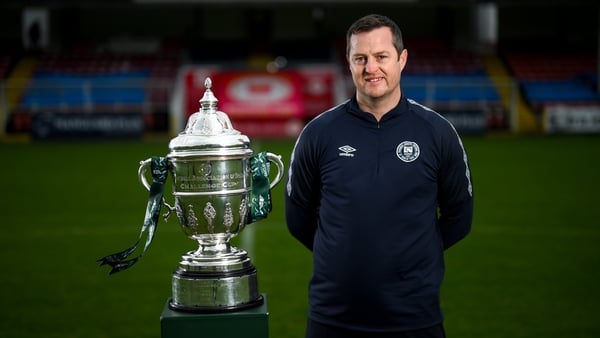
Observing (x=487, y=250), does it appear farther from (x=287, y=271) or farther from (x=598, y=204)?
(x=598, y=204)

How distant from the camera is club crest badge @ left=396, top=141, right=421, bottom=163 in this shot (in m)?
3.34

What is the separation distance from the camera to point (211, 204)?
11.0 ft

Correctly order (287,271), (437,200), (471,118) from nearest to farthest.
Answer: (437,200)
(287,271)
(471,118)

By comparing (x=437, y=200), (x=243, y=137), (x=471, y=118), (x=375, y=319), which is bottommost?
(x=471, y=118)

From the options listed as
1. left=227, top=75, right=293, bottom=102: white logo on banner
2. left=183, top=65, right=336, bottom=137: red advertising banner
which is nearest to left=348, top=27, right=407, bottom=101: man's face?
left=183, top=65, right=336, bottom=137: red advertising banner

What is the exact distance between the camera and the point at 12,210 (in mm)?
12961

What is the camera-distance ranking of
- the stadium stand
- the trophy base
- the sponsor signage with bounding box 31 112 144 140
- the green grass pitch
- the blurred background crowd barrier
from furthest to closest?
the stadium stand, the blurred background crowd barrier, the sponsor signage with bounding box 31 112 144 140, the green grass pitch, the trophy base

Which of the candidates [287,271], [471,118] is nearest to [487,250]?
[287,271]

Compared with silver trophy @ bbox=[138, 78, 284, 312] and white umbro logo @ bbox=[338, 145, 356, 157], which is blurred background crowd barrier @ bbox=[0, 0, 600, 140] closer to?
silver trophy @ bbox=[138, 78, 284, 312]

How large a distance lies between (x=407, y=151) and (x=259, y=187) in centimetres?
54

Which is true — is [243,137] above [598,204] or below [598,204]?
above

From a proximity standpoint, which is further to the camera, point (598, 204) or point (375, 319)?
point (598, 204)

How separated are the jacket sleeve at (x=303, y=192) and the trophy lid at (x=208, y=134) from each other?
22 cm

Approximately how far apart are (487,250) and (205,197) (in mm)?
6873
